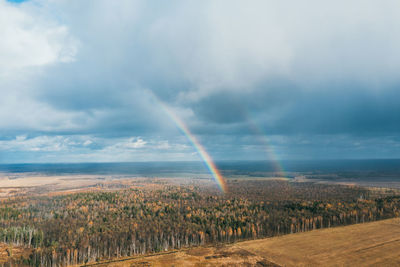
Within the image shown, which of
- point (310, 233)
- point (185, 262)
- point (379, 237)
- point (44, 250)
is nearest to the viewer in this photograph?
point (185, 262)

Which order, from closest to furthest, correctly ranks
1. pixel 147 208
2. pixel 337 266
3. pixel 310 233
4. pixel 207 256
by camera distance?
pixel 337 266
pixel 207 256
pixel 310 233
pixel 147 208

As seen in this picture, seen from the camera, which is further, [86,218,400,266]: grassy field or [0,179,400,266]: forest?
A: [0,179,400,266]: forest

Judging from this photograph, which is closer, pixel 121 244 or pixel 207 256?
pixel 207 256

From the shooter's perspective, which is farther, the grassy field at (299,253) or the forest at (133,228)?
the forest at (133,228)

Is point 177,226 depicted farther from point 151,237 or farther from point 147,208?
point 147,208

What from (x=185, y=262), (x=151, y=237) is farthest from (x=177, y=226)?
(x=185, y=262)

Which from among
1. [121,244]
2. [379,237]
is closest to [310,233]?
[379,237]

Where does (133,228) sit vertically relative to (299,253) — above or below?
above

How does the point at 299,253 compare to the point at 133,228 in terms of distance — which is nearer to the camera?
the point at 299,253
